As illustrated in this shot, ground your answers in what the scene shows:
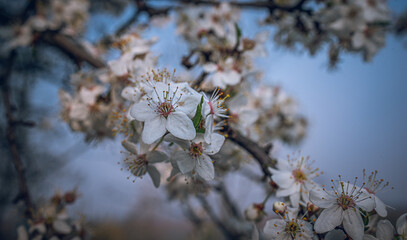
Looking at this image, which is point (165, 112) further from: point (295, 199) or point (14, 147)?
point (14, 147)

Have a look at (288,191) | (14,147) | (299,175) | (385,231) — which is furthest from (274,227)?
(14,147)

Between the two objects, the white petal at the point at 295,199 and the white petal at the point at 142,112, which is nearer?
the white petal at the point at 142,112

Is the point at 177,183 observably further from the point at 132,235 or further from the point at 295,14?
the point at 132,235

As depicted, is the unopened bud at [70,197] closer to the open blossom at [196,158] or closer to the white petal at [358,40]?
the open blossom at [196,158]

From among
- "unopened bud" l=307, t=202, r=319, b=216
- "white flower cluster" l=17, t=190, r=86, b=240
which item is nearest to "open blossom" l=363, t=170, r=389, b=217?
"unopened bud" l=307, t=202, r=319, b=216

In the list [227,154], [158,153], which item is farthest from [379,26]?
[158,153]

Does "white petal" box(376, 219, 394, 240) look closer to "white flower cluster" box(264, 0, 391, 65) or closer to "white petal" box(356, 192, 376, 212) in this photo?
"white petal" box(356, 192, 376, 212)

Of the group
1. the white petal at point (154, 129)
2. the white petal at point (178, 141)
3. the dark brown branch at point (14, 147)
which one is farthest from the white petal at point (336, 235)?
the dark brown branch at point (14, 147)
